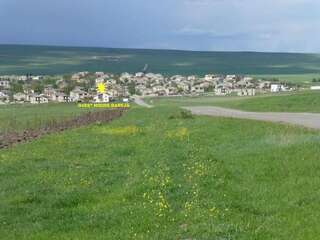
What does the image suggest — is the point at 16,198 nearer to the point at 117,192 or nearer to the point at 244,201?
the point at 117,192

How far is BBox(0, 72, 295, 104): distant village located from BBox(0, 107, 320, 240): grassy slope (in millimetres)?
80053

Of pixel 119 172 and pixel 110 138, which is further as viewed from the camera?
pixel 110 138

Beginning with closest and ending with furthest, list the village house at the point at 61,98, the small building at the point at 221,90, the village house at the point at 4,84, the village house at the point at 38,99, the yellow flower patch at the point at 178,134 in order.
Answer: the yellow flower patch at the point at 178,134, the village house at the point at 38,99, the village house at the point at 61,98, the small building at the point at 221,90, the village house at the point at 4,84

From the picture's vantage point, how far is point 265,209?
13.0 metres

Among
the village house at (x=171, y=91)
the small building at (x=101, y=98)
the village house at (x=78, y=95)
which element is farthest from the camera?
the village house at (x=171, y=91)

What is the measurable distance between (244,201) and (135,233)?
10.8 feet

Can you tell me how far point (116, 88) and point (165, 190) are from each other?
11297 centimetres

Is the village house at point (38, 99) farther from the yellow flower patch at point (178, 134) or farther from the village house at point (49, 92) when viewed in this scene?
the yellow flower patch at point (178, 134)

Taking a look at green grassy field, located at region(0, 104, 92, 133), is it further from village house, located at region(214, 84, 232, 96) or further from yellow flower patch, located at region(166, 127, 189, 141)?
village house, located at region(214, 84, 232, 96)

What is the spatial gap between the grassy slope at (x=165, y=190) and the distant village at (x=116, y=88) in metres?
80.1

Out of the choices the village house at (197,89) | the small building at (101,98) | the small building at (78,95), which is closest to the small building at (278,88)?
the village house at (197,89)

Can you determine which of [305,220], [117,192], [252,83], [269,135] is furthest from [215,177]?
[252,83]

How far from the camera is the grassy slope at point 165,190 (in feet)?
38.3

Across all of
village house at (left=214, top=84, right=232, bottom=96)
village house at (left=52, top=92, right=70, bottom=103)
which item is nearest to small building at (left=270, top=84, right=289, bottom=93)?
village house at (left=214, top=84, right=232, bottom=96)
